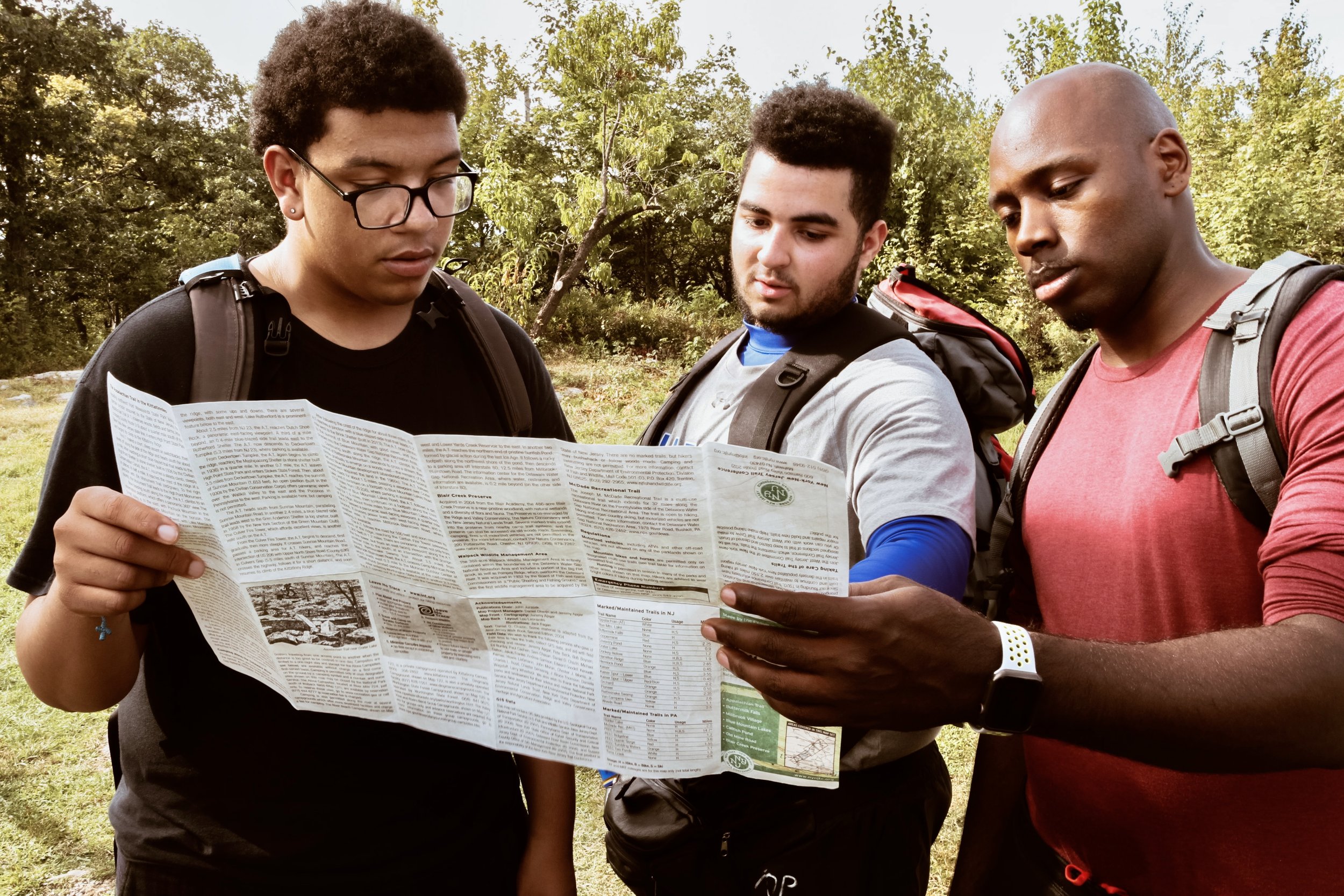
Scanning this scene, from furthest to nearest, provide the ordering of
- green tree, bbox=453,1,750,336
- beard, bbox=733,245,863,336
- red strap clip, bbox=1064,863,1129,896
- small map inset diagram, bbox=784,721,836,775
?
green tree, bbox=453,1,750,336, beard, bbox=733,245,863,336, red strap clip, bbox=1064,863,1129,896, small map inset diagram, bbox=784,721,836,775

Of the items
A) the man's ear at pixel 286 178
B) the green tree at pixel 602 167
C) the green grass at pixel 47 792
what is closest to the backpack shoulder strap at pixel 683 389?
the man's ear at pixel 286 178

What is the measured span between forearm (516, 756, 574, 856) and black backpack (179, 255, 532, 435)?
623mm

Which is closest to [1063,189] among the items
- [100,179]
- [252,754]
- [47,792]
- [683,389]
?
[683,389]

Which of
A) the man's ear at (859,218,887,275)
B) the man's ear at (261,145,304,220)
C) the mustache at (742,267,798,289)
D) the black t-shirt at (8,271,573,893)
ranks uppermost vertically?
the man's ear at (261,145,304,220)

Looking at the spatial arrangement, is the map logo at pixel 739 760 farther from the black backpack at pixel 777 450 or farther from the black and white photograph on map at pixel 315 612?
the black and white photograph on map at pixel 315 612

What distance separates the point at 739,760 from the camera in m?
1.15

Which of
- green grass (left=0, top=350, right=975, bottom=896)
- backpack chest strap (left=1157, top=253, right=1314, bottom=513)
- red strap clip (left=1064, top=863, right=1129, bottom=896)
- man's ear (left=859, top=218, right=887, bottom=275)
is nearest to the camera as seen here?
backpack chest strap (left=1157, top=253, right=1314, bottom=513)

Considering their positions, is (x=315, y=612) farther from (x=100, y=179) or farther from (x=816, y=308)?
(x=100, y=179)

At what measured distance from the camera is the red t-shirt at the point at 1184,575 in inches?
43.7

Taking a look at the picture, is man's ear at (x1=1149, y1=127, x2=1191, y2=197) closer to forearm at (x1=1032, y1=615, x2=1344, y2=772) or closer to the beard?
the beard

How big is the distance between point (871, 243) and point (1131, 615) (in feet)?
3.39

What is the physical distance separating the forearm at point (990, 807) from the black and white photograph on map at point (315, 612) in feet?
3.98

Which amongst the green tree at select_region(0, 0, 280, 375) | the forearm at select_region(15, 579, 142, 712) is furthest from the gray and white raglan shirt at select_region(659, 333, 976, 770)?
the green tree at select_region(0, 0, 280, 375)

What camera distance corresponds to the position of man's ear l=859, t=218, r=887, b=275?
200 cm
